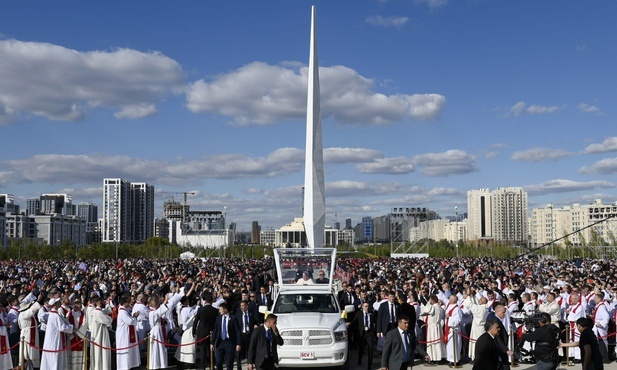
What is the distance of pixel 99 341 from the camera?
13.3 meters

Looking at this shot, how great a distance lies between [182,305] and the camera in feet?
48.5

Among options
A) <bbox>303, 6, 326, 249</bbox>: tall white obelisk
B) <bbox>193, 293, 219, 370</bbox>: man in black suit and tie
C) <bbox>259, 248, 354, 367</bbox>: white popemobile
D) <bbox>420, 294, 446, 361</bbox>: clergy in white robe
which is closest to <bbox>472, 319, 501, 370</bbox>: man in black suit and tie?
<bbox>259, 248, 354, 367</bbox>: white popemobile

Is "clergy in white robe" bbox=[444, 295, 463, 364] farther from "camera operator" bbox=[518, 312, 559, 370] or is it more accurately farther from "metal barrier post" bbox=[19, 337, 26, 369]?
"metal barrier post" bbox=[19, 337, 26, 369]

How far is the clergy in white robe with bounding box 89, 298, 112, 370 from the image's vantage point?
13.2m

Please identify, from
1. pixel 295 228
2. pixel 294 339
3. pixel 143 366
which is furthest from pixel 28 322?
pixel 295 228

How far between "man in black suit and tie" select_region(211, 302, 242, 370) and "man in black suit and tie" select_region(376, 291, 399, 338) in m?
3.31

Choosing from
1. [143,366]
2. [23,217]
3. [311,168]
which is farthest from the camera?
[23,217]

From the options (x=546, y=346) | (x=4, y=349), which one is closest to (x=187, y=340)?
(x=4, y=349)

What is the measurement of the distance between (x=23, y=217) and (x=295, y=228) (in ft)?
268

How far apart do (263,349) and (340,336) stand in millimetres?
2648

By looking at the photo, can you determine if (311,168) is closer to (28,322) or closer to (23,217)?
(28,322)

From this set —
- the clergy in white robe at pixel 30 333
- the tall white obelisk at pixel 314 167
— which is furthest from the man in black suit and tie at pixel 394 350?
the tall white obelisk at pixel 314 167

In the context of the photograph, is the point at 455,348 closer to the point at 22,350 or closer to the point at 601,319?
the point at 601,319

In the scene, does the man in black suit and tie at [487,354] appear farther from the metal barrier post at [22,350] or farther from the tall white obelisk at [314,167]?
the tall white obelisk at [314,167]
